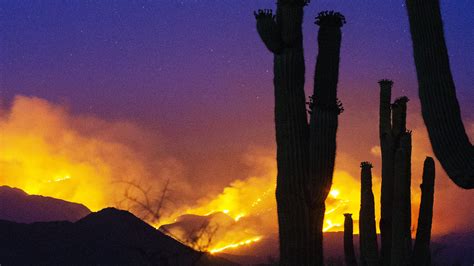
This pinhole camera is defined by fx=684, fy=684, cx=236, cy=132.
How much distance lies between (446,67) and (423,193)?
5863mm

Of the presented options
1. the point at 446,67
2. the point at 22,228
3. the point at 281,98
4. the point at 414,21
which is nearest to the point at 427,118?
the point at 446,67

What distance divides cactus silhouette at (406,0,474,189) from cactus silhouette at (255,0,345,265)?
1.85 m

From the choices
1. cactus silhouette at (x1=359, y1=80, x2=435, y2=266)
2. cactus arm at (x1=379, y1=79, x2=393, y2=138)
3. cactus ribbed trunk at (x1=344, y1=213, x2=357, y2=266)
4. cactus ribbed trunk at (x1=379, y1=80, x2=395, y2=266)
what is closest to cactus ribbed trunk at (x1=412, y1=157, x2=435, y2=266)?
cactus silhouette at (x1=359, y1=80, x2=435, y2=266)

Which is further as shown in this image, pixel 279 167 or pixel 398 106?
pixel 398 106

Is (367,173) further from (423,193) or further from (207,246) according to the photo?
(207,246)

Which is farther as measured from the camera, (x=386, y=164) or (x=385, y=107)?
(x=385, y=107)

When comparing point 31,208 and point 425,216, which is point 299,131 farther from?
point 31,208

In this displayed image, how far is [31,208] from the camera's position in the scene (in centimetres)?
6006

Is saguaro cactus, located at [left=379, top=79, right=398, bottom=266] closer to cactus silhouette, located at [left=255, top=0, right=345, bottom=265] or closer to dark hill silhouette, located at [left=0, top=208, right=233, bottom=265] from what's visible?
cactus silhouette, located at [left=255, top=0, right=345, bottom=265]

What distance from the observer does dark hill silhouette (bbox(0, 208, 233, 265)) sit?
3528 cm

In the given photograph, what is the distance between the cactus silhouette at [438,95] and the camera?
26.4 ft

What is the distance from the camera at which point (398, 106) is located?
13.8 m

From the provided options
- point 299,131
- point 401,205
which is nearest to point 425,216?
point 401,205

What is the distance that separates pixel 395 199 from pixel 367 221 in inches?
36.6
